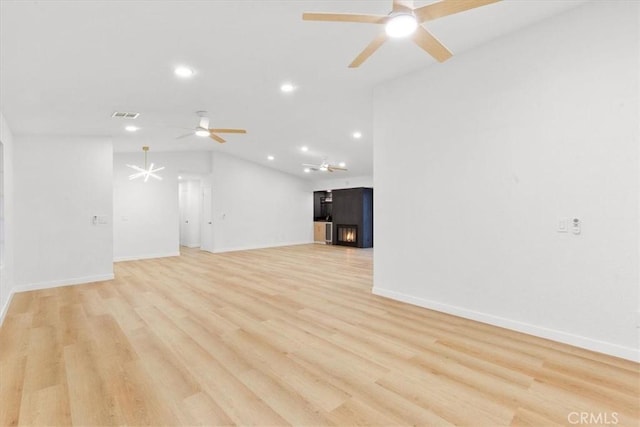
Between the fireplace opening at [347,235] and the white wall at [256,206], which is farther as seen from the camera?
the fireplace opening at [347,235]

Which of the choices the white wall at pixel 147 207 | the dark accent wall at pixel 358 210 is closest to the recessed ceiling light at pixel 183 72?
the white wall at pixel 147 207

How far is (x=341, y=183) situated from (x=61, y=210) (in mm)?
8345

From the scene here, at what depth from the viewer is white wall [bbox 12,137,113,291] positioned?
16.9 feet

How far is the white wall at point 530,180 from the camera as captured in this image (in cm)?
261

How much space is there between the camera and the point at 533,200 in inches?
120

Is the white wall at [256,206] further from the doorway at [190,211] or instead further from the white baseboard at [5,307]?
the white baseboard at [5,307]

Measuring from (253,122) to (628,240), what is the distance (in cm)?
557

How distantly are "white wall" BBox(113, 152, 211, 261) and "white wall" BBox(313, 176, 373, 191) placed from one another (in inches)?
192

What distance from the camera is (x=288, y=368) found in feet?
8.02

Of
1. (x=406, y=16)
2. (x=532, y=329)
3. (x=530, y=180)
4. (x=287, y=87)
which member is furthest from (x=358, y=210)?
(x=406, y=16)

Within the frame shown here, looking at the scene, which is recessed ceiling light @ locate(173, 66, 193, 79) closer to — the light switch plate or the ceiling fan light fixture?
the ceiling fan light fixture

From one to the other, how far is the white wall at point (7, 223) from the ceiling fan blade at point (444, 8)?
5.07 metres

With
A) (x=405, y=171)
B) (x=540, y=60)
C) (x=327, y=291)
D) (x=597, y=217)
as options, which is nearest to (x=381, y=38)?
(x=540, y=60)

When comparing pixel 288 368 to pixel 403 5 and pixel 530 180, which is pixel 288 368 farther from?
pixel 530 180
